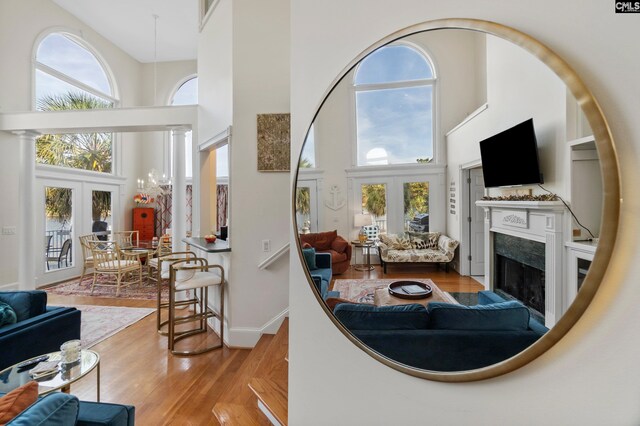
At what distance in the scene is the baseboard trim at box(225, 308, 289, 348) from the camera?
301 cm

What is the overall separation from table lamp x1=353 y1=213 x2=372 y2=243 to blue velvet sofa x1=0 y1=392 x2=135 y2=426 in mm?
1231

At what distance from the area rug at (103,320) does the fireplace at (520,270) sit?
395 centimetres

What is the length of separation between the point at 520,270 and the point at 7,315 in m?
3.32

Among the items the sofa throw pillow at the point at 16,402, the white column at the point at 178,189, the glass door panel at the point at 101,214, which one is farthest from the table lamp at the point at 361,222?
the glass door panel at the point at 101,214

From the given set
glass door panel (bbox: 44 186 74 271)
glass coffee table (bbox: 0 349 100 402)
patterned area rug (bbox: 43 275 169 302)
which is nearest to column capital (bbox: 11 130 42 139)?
glass door panel (bbox: 44 186 74 271)

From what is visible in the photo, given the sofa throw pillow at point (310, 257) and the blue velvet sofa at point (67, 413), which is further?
the sofa throw pillow at point (310, 257)

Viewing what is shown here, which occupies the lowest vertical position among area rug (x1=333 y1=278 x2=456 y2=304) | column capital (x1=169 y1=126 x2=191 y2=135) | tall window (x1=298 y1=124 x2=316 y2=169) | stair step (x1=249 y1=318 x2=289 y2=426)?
stair step (x1=249 y1=318 x2=289 y2=426)

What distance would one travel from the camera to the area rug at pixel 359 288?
1.08 metres

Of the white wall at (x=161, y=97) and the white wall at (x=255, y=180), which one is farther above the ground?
the white wall at (x=161, y=97)

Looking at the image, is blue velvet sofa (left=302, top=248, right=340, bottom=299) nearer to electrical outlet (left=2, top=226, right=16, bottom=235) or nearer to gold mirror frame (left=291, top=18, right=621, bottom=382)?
gold mirror frame (left=291, top=18, right=621, bottom=382)

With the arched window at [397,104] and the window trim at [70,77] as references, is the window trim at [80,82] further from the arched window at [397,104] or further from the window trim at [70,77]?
the arched window at [397,104]

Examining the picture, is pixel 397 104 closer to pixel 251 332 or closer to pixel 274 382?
pixel 274 382

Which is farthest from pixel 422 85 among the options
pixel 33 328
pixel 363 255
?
pixel 33 328

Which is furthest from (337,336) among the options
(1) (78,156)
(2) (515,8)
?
(1) (78,156)
